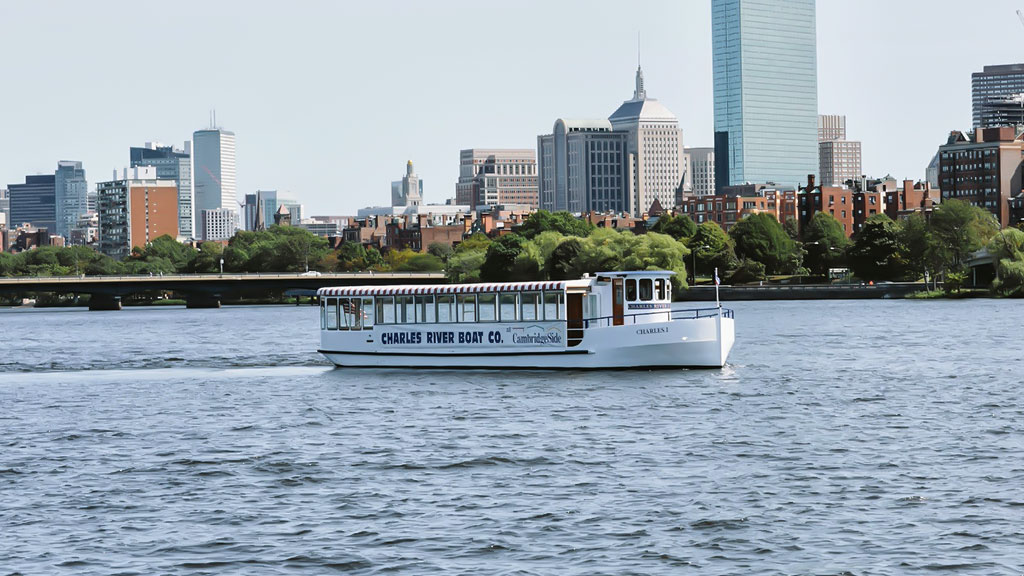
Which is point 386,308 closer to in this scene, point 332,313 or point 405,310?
point 405,310

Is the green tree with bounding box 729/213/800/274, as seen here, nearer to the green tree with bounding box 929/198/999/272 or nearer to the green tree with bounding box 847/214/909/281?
the green tree with bounding box 847/214/909/281

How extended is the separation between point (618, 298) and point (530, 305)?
10.9ft

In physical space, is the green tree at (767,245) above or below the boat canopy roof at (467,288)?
above

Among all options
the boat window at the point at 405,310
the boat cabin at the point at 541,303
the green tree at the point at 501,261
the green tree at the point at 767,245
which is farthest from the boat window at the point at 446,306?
the green tree at the point at 767,245

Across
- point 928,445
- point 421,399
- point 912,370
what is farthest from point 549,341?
point 928,445

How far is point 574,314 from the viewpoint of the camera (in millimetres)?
55031

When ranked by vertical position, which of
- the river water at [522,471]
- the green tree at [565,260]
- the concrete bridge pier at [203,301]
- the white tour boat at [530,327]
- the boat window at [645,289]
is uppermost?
the green tree at [565,260]

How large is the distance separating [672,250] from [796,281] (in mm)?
39741

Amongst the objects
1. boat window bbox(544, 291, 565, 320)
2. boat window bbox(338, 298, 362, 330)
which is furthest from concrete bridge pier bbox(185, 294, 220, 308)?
boat window bbox(544, 291, 565, 320)

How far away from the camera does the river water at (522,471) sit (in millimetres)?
23594

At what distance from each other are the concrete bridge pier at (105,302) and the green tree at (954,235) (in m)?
101

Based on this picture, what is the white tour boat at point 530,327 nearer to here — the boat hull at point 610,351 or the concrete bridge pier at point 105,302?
the boat hull at point 610,351

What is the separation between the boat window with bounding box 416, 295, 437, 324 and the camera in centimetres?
5725

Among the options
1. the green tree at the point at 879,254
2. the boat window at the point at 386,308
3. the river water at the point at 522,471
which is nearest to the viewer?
the river water at the point at 522,471
